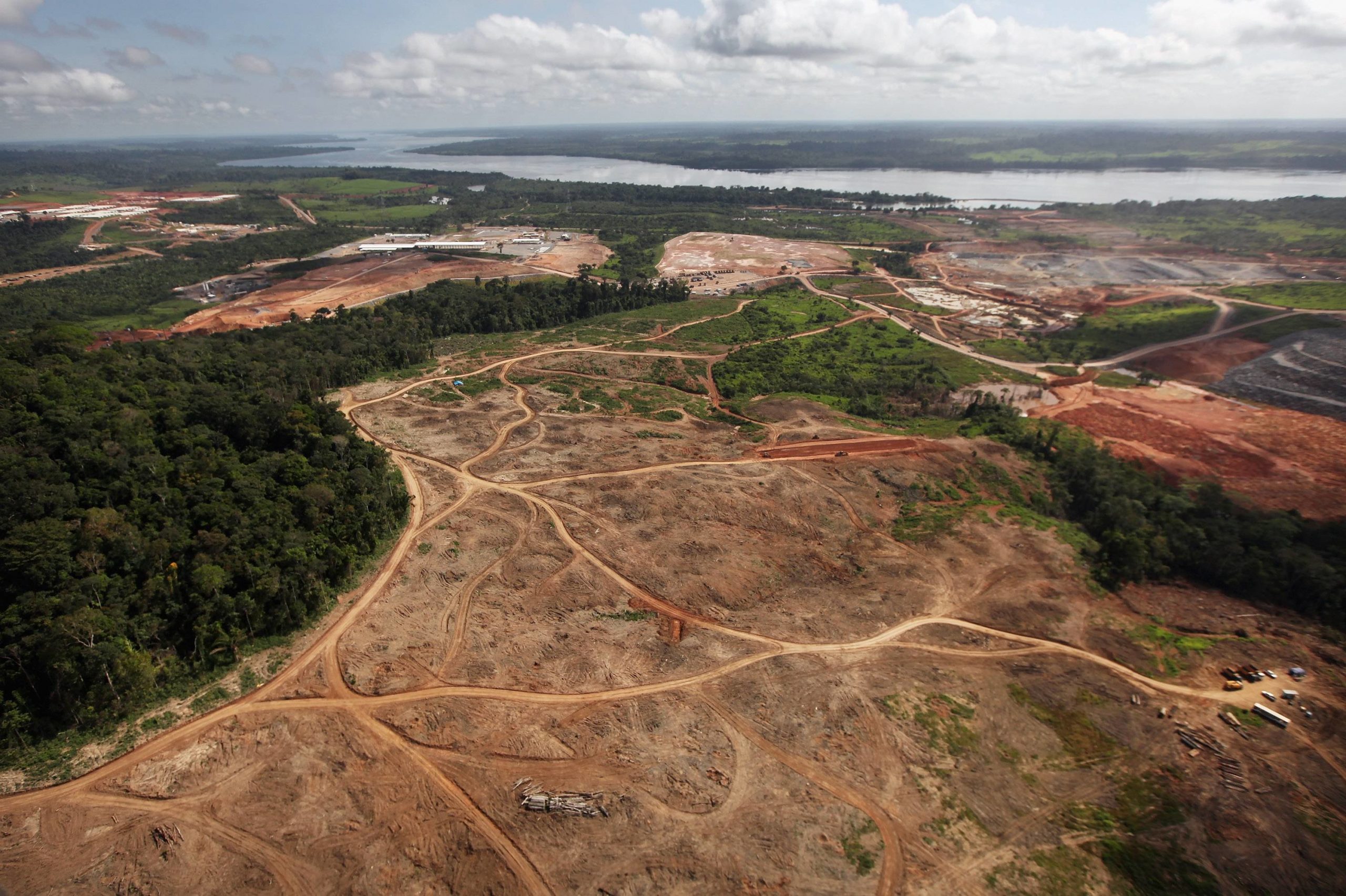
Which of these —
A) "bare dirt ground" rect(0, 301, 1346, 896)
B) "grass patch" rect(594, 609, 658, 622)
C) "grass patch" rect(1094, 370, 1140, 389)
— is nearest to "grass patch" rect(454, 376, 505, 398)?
"bare dirt ground" rect(0, 301, 1346, 896)

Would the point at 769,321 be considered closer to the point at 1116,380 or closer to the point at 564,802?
the point at 1116,380

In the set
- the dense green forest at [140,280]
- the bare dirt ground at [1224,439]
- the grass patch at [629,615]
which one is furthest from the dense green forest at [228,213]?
the bare dirt ground at [1224,439]

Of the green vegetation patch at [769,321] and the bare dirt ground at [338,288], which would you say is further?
the bare dirt ground at [338,288]

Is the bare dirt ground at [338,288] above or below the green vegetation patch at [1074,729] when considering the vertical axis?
above

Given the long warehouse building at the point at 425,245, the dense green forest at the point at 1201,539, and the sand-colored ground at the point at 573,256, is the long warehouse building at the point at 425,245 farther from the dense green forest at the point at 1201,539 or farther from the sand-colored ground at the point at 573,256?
the dense green forest at the point at 1201,539

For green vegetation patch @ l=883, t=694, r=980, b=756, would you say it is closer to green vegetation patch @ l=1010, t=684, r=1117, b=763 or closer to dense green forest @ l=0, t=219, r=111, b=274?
green vegetation patch @ l=1010, t=684, r=1117, b=763

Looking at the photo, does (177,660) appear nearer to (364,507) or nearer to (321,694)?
(321,694)
